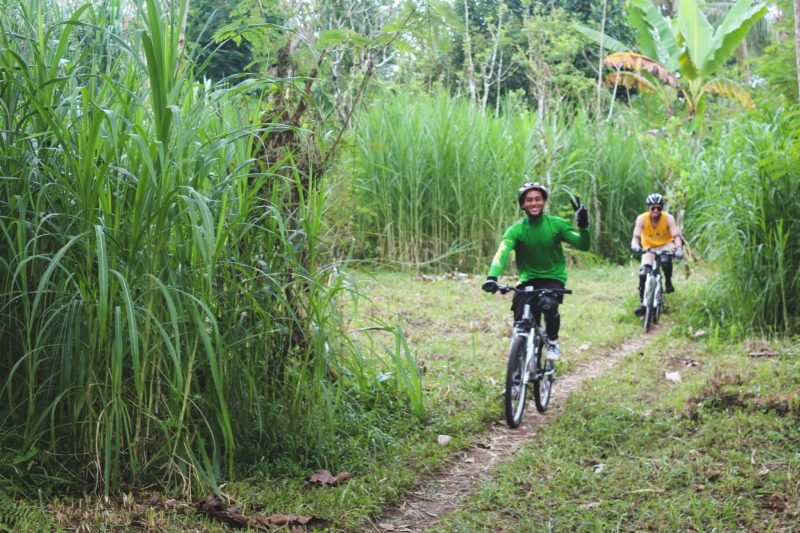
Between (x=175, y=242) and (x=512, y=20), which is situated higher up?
(x=512, y=20)

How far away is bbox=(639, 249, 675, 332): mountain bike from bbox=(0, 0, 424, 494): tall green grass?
6.68 m

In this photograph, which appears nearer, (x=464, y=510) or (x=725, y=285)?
(x=464, y=510)

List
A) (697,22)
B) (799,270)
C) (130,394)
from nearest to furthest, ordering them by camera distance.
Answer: (130,394), (799,270), (697,22)

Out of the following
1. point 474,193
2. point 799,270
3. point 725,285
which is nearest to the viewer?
point 799,270

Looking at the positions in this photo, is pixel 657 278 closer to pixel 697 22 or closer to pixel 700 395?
pixel 700 395

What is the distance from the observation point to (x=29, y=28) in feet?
13.2

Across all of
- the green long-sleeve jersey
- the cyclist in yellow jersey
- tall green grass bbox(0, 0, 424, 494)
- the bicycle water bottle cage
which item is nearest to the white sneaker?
the bicycle water bottle cage

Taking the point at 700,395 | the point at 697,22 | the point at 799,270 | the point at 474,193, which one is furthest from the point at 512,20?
the point at 700,395

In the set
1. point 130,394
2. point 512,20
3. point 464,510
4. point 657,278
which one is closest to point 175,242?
point 130,394

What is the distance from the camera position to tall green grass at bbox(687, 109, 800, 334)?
8562mm

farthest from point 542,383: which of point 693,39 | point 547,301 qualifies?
point 693,39

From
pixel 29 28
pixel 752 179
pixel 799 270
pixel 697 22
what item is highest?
pixel 697 22

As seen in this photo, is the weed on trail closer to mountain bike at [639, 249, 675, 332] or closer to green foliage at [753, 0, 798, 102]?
green foliage at [753, 0, 798, 102]

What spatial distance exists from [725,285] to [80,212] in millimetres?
7420
